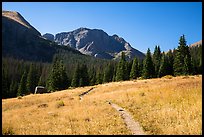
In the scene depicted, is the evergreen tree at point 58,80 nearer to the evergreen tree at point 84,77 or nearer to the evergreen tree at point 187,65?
the evergreen tree at point 84,77

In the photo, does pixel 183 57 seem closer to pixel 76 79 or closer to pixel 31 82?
pixel 76 79

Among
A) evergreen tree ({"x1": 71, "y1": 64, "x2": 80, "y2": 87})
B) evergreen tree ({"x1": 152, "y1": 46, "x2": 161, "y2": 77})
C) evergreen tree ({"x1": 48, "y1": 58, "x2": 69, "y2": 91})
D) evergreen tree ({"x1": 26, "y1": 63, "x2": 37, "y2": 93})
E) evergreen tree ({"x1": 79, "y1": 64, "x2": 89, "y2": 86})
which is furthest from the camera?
evergreen tree ({"x1": 26, "y1": 63, "x2": 37, "y2": 93})

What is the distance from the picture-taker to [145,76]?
83688mm

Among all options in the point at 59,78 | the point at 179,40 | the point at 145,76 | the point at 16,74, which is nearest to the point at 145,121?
the point at 179,40

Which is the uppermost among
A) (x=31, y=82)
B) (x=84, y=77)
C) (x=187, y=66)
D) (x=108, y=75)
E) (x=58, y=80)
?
(x=187, y=66)

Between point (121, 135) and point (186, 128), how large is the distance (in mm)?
2841

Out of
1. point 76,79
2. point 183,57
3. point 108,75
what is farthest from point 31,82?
point 183,57

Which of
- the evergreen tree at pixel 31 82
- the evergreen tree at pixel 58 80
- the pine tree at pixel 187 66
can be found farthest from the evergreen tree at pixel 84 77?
the pine tree at pixel 187 66

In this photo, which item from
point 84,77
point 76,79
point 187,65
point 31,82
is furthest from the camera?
point 31,82

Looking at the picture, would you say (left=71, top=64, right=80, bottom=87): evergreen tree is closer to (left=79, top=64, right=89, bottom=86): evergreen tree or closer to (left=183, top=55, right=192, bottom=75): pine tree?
(left=79, top=64, right=89, bottom=86): evergreen tree

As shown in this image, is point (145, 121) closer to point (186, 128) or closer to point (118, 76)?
point (186, 128)

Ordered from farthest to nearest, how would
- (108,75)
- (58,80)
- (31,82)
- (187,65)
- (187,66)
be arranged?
(108,75) < (31,82) < (58,80) < (187,66) < (187,65)

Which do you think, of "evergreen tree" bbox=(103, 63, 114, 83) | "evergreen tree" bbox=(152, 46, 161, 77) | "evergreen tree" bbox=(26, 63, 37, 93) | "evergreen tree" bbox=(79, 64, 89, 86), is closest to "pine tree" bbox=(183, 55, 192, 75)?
"evergreen tree" bbox=(152, 46, 161, 77)

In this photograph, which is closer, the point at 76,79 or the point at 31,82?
the point at 76,79
